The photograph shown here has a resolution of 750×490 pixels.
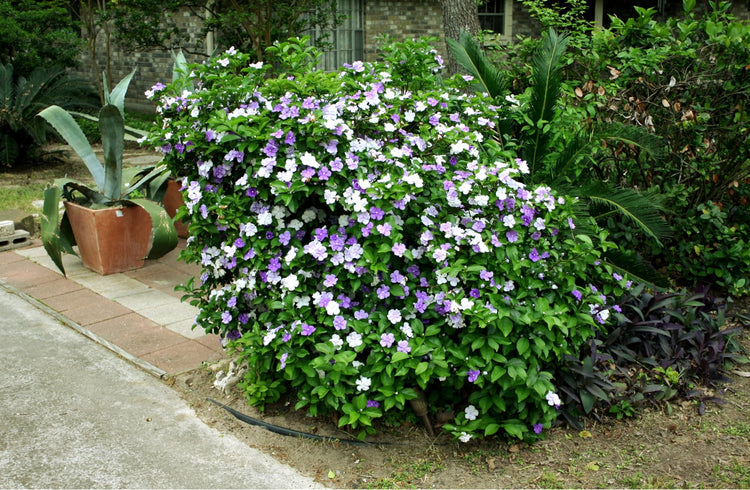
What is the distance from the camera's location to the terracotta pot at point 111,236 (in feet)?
17.9

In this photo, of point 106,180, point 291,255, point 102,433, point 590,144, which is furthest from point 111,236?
point 590,144

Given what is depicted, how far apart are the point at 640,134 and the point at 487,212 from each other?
1422mm

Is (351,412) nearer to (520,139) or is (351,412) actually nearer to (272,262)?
(272,262)

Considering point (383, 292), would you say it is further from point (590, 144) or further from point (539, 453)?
point (590, 144)

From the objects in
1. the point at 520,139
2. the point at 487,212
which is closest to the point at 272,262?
the point at 487,212

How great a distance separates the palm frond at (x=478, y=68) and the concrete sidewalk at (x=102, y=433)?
2.47m

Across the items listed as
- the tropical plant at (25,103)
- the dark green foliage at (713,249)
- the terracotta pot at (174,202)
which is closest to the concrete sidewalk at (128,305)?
the terracotta pot at (174,202)

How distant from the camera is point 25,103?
934 centimetres

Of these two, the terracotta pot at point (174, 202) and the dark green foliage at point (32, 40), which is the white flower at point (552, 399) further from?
the dark green foliage at point (32, 40)

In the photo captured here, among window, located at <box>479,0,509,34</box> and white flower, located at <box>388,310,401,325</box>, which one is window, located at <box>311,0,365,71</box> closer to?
Answer: window, located at <box>479,0,509,34</box>

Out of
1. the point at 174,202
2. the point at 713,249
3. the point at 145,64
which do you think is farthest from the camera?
the point at 145,64

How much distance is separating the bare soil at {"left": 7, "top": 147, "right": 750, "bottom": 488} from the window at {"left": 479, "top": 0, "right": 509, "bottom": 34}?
1600 cm

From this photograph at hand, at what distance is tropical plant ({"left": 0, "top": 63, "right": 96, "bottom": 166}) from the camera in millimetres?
9250

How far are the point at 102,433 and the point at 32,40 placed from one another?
370 inches
